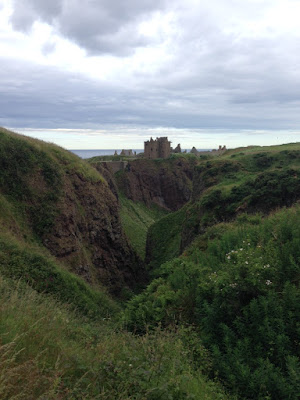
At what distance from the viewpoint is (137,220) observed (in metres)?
51.8

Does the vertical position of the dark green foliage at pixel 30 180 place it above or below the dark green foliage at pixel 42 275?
above

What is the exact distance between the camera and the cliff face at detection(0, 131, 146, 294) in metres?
17.2

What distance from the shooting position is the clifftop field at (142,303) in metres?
3.90

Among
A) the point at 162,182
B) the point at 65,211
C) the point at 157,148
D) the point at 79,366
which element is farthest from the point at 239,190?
the point at 157,148

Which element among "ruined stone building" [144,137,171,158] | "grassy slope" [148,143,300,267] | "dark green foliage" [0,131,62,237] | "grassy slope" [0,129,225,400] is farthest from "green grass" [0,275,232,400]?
"ruined stone building" [144,137,171,158]

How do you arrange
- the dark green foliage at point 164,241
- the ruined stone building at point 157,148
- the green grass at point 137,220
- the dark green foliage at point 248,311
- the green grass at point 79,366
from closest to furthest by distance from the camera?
the green grass at point 79,366, the dark green foliage at point 248,311, the dark green foliage at point 164,241, the green grass at point 137,220, the ruined stone building at point 157,148

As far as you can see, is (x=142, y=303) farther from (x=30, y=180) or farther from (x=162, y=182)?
(x=162, y=182)

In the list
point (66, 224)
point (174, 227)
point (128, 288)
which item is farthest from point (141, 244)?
point (66, 224)

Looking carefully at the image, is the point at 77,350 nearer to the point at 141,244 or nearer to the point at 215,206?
the point at 215,206

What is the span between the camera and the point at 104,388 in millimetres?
3682

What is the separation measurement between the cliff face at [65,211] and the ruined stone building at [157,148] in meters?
50.2

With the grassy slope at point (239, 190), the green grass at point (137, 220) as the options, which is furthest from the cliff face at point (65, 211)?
the green grass at point (137, 220)

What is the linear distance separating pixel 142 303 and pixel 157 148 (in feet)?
225

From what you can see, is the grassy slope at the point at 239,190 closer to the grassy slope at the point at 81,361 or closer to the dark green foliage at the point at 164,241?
the dark green foliage at the point at 164,241
